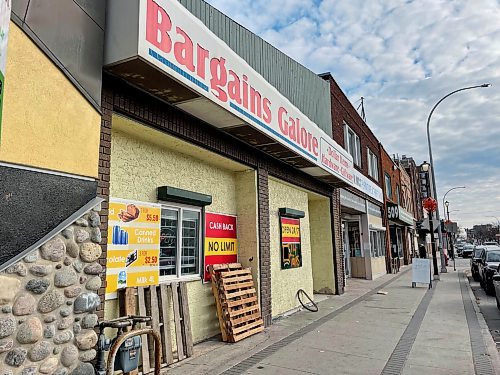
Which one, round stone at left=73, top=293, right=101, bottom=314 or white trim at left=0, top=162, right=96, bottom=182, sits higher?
white trim at left=0, top=162, right=96, bottom=182

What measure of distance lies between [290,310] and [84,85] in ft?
24.3

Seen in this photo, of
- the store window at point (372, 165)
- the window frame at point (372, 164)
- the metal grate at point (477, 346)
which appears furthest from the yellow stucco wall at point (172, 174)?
the store window at point (372, 165)

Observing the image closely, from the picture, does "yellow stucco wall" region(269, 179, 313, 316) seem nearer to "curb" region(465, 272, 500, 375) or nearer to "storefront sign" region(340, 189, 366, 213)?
"storefront sign" region(340, 189, 366, 213)

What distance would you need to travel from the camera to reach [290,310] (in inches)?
380

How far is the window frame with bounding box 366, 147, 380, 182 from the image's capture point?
1981 centimetres

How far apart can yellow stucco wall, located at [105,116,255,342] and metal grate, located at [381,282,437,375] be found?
3.06 metres

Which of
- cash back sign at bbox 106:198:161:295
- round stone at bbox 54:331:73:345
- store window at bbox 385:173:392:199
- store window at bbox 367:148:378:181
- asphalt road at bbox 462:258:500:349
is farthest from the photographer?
store window at bbox 385:173:392:199

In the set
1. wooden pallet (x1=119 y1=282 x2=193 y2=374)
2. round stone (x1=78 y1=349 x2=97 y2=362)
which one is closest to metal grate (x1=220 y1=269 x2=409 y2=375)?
wooden pallet (x1=119 y1=282 x2=193 y2=374)

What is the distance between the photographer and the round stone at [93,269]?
3933 mm

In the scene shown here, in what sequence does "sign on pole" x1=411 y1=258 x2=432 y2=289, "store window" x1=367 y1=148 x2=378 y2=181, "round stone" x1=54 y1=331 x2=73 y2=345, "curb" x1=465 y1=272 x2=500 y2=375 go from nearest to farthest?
"round stone" x1=54 y1=331 x2=73 y2=345 < "curb" x1=465 y1=272 x2=500 y2=375 < "sign on pole" x1=411 y1=258 x2=432 y2=289 < "store window" x1=367 y1=148 x2=378 y2=181

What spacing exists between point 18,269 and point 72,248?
601 millimetres

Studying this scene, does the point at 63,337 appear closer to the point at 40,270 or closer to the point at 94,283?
the point at 94,283

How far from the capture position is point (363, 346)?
6605 millimetres

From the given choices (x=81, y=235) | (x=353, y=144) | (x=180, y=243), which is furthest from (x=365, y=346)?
(x=353, y=144)
